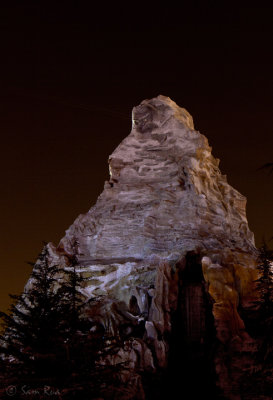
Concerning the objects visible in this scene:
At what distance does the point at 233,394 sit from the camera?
31.8 meters

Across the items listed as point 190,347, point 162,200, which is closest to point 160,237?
point 162,200

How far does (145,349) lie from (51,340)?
2110 centimetres

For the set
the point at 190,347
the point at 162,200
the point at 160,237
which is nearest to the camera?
the point at 190,347

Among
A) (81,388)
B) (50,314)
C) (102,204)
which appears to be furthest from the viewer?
(102,204)

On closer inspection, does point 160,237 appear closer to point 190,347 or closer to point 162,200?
point 162,200

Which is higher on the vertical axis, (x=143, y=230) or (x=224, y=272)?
(x=143, y=230)

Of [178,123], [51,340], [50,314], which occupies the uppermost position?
[178,123]

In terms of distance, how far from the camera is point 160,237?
139 feet

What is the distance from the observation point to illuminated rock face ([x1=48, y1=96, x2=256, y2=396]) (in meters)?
36.2

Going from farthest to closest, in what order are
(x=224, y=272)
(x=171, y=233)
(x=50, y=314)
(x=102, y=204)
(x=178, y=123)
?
(x=178, y=123)
(x=102, y=204)
(x=171, y=233)
(x=224, y=272)
(x=50, y=314)

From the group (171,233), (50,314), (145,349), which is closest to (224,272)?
(171,233)

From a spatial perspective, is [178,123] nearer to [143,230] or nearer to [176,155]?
[176,155]

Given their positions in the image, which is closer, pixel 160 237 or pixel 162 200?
pixel 160 237

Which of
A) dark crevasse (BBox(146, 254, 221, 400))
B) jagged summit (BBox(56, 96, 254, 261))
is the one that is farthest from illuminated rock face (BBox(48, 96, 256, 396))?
dark crevasse (BBox(146, 254, 221, 400))
